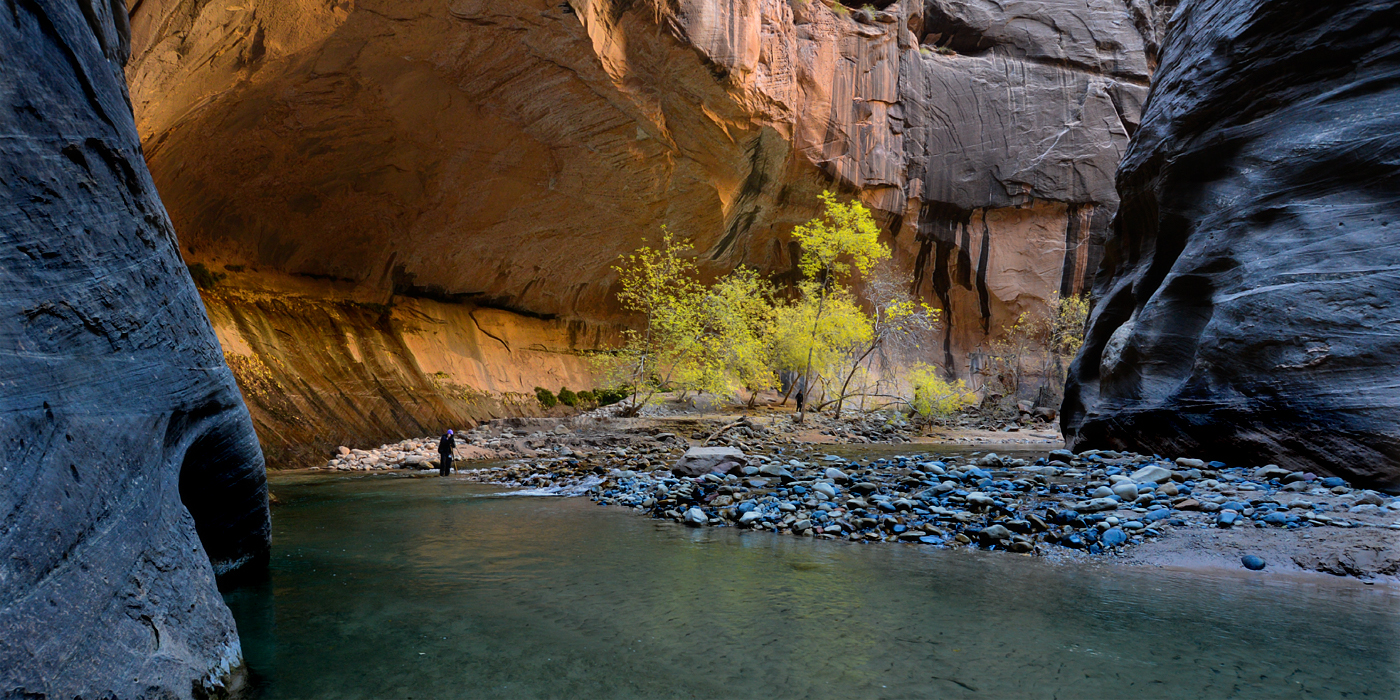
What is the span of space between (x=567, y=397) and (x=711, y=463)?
15.9 m

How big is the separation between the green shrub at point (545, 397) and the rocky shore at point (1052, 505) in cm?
1211

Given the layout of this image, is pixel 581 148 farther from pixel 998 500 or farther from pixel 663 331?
pixel 998 500

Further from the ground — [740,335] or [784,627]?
[740,335]

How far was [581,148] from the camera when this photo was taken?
703 inches

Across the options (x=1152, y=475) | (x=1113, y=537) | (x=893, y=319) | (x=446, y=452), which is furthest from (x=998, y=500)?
(x=893, y=319)

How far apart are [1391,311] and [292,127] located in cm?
1830

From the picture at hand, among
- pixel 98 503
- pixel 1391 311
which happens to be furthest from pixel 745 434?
pixel 98 503

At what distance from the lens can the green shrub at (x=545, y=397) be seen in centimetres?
2281

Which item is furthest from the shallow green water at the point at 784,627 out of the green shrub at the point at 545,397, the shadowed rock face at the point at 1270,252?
the green shrub at the point at 545,397

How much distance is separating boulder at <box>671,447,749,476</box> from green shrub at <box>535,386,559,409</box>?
47.9 ft

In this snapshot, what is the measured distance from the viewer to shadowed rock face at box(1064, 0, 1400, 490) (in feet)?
22.8

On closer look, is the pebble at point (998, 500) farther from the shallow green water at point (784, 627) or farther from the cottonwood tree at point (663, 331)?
the cottonwood tree at point (663, 331)

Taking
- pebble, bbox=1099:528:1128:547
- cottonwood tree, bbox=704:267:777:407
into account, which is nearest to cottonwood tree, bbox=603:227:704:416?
cottonwood tree, bbox=704:267:777:407

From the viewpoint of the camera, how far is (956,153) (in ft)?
86.2
